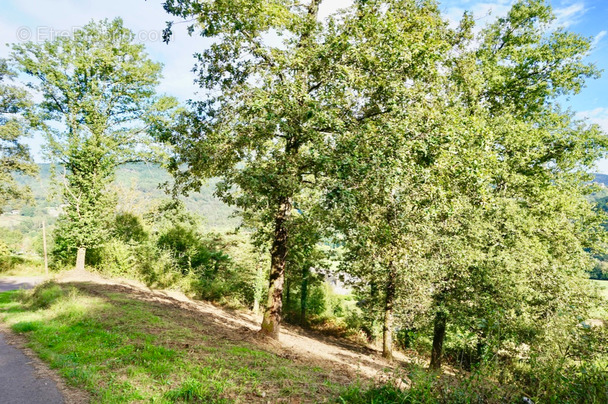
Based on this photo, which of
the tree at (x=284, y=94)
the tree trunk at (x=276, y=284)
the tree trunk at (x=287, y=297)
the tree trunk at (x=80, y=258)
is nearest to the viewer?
the tree at (x=284, y=94)

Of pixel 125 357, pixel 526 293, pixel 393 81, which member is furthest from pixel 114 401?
pixel 526 293

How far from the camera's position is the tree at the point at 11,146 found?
2831cm

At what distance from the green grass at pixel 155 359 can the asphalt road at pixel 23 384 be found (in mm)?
361

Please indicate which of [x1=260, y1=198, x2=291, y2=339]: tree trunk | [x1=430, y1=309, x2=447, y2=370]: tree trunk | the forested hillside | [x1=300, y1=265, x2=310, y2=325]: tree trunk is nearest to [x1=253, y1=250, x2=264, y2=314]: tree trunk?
the forested hillside

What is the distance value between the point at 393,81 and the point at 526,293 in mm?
10912

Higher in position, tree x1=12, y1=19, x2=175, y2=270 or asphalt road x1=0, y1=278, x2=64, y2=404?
tree x1=12, y1=19, x2=175, y2=270

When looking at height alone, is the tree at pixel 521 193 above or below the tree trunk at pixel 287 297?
above

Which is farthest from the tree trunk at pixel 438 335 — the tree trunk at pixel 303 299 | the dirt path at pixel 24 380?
the dirt path at pixel 24 380

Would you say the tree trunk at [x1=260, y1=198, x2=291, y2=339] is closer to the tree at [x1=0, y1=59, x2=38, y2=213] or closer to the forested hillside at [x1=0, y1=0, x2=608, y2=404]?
the forested hillside at [x1=0, y1=0, x2=608, y2=404]

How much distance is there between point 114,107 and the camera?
23578 mm

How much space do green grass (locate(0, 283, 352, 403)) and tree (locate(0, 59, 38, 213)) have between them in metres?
23.7

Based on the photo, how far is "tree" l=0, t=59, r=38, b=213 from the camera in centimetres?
2831

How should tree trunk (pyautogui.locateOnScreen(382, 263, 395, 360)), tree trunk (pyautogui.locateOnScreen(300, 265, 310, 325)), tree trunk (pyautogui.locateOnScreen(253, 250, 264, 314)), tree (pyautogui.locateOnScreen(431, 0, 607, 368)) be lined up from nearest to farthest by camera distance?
tree (pyautogui.locateOnScreen(431, 0, 607, 368)), tree trunk (pyautogui.locateOnScreen(382, 263, 395, 360)), tree trunk (pyautogui.locateOnScreen(253, 250, 264, 314)), tree trunk (pyautogui.locateOnScreen(300, 265, 310, 325))

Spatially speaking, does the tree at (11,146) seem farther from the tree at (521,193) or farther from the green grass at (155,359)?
the tree at (521,193)
